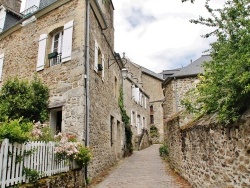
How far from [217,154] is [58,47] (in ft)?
22.6

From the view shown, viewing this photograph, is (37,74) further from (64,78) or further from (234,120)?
(234,120)

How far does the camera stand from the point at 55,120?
8.41m

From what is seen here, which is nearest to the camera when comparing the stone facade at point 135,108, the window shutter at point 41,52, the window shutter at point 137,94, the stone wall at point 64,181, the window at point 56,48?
the stone wall at point 64,181

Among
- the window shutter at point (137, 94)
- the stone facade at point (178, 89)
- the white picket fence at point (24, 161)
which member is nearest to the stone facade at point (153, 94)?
the window shutter at point (137, 94)

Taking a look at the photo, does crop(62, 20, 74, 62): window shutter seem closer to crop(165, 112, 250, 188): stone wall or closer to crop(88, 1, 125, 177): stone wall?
crop(88, 1, 125, 177): stone wall

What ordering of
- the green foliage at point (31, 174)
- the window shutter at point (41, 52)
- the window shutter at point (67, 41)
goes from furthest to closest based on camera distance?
the window shutter at point (41, 52) < the window shutter at point (67, 41) < the green foliage at point (31, 174)

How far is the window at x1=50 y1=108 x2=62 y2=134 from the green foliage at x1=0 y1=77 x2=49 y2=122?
0.83 ft

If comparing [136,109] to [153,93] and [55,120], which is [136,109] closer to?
[153,93]

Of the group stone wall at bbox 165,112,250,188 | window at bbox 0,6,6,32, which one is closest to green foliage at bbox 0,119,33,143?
stone wall at bbox 165,112,250,188

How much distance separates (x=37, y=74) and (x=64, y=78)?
1.51 metres

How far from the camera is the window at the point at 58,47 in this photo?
26.9ft

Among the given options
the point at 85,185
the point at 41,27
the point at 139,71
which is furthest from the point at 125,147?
the point at 139,71

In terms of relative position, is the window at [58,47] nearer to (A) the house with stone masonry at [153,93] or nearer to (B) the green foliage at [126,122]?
(B) the green foliage at [126,122]

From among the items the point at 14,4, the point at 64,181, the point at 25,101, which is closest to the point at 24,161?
the point at 64,181
